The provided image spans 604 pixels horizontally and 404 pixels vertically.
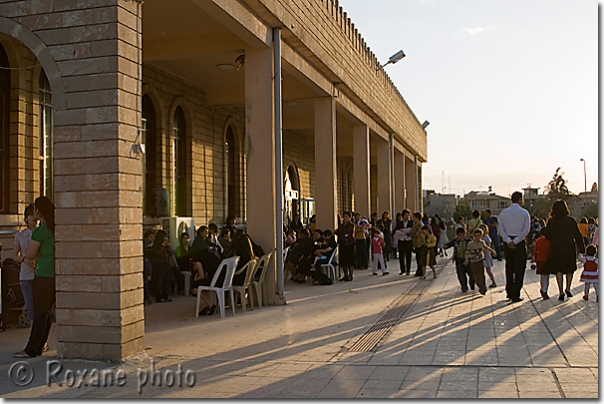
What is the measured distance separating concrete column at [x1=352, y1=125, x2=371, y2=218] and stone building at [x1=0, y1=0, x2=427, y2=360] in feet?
0.15

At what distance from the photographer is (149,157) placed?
48.5 feet

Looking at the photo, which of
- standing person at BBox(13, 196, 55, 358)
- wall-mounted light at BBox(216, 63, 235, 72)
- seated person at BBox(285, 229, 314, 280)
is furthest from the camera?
seated person at BBox(285, 229, 314, 280)

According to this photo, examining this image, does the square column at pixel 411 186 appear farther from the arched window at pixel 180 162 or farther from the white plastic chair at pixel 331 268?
the arched window at pixel 180 162

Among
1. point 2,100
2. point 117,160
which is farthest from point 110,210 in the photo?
point 2,100

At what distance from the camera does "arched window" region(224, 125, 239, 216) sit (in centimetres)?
1886

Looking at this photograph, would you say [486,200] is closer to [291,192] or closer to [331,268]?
[291,192]

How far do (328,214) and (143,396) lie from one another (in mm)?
10949

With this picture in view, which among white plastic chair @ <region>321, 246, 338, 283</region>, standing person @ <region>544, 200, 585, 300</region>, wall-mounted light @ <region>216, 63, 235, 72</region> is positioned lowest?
white plastic chair @ <region>321, 246, 338, 283</region>

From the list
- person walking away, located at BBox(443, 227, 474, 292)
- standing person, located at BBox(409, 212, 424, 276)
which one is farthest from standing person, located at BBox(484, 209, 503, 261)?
person walking away, located at BBox(443, 227, 474, 292)

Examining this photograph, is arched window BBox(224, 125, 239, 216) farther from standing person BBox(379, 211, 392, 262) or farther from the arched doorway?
the arched doorway

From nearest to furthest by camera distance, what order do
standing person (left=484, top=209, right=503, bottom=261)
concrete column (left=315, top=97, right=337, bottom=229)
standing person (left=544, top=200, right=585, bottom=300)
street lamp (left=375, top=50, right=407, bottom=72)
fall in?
standing person (left=544, top=200, right=585, bottom=300) < concrete column (left=315, top=97, right=337, bottom=229) < standing person (left=484, top=209, right=503, bottom=261) < street lamp (left=375, top=50, right=407, bottom=72)

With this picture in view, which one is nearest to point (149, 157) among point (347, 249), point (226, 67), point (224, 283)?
point (226, 67)

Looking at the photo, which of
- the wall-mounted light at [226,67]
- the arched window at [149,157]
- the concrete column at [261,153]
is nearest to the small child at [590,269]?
the concrete column at [261,153]

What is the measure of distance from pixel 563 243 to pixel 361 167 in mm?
9753
